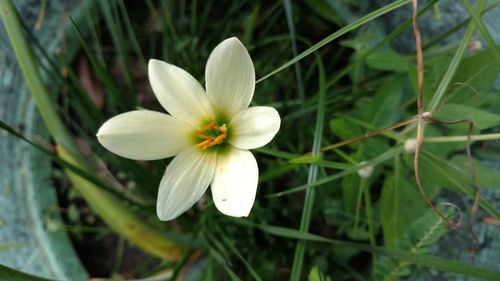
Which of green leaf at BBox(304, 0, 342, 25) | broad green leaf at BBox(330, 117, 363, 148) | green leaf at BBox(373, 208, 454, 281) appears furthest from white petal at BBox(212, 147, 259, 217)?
green leaf at BBox(304, 0, 342, 25)

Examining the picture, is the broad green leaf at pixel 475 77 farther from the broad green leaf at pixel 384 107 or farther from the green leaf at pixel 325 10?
the green leaf at pixel 325 10

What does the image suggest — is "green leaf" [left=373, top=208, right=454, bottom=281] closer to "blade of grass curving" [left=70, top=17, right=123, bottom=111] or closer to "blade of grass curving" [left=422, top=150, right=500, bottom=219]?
"blade of grass curving" [left=422, top=150, right=500, bottom=219]

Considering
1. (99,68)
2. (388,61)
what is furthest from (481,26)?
(99,68)

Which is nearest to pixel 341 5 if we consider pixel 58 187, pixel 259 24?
pixel 259 24

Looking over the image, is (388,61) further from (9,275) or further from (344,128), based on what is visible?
(9,275)

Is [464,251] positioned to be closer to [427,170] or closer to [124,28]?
[427,170]

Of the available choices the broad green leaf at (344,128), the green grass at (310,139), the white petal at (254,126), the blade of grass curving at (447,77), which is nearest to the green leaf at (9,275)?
the green grass at (310,139)
